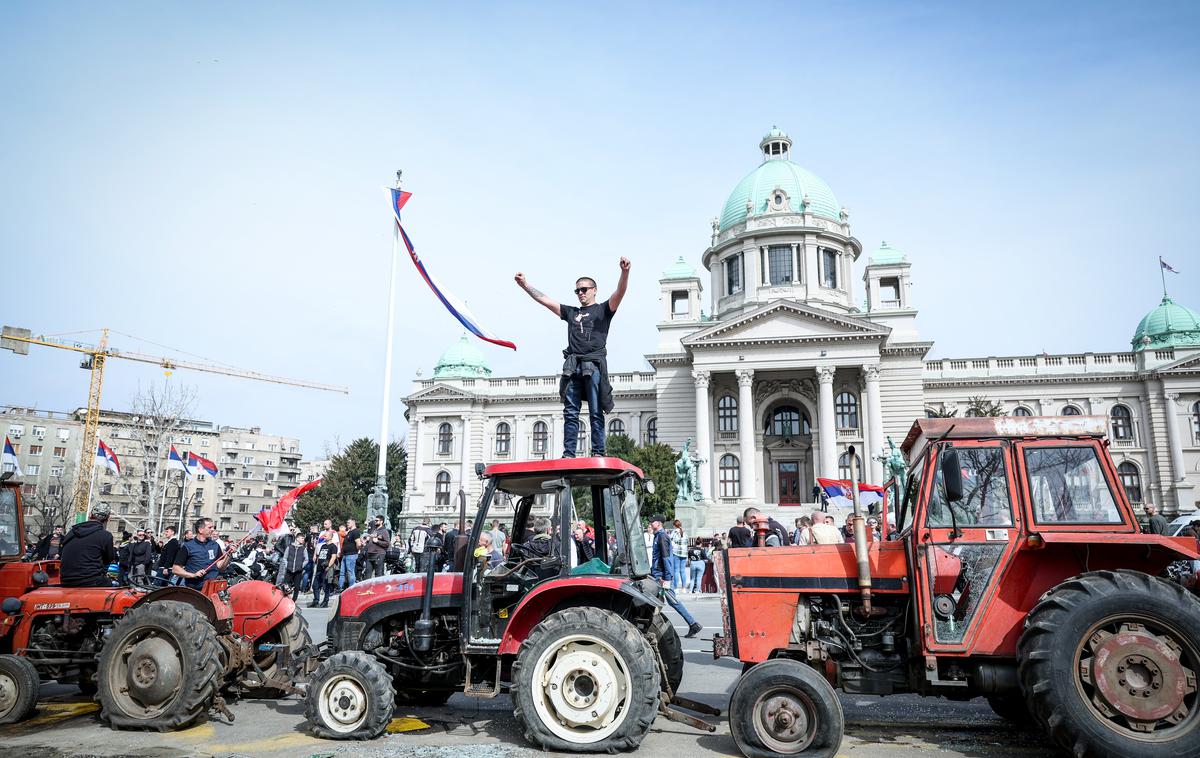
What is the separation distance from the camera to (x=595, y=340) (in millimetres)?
7797

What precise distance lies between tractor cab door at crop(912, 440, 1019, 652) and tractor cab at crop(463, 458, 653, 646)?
2224 millimetres

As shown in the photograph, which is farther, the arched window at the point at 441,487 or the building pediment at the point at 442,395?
the building pediment at the point at 442,395

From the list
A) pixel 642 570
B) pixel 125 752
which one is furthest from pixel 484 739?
pixel 125 752

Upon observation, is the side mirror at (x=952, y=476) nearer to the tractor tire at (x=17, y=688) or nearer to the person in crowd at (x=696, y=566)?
the tractor tire at (x=17, y=688)

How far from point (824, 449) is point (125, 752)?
41898 mm

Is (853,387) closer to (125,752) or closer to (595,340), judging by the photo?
(595,340)

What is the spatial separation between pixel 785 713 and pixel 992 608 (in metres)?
1.72

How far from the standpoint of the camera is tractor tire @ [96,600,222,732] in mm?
6664

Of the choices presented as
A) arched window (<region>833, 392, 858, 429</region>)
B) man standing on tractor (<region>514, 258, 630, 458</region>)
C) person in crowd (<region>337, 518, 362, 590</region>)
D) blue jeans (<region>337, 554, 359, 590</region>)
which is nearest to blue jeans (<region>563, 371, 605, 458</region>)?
man standing on tractor (<region>514, 258, 630, 458</region>)

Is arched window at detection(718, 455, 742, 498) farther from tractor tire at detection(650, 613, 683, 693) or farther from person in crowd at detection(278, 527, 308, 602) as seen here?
tractor tire at detection(650, 613, 683, 693)

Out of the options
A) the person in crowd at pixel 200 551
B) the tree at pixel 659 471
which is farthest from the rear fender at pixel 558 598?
the tree at pixel 659 471

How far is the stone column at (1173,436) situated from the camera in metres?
46.5

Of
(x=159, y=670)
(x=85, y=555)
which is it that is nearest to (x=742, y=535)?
(x=159, y=670)

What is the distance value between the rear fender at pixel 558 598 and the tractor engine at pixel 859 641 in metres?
1.23
